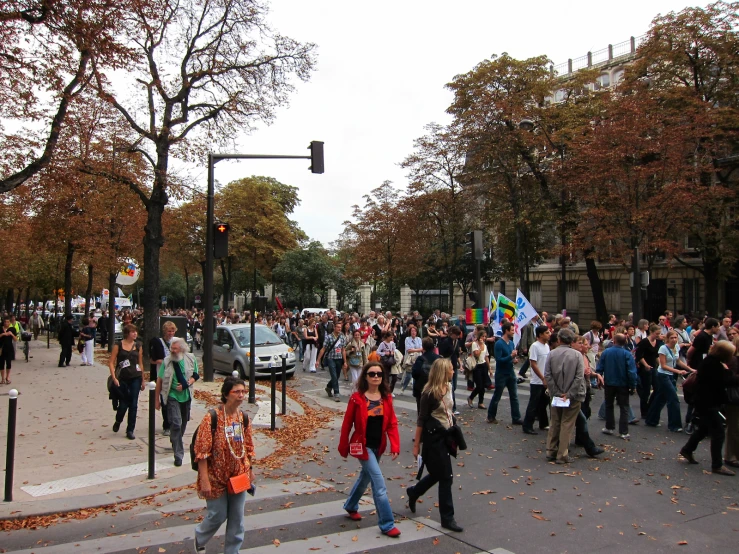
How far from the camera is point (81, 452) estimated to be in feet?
28.2

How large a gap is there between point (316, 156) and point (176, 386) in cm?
823

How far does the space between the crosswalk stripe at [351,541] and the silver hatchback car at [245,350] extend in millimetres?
11707

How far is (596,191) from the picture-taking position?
28.2 metres

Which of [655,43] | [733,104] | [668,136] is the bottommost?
[668,136]

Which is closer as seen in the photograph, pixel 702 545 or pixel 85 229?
pixel 702 545

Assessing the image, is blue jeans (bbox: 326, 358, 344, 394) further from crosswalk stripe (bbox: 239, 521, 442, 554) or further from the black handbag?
crosswalk stripe (bbox: 239, 521, 442, 554)

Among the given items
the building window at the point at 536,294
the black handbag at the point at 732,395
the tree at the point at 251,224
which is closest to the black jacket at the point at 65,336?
the black handbag at the point at 732,395

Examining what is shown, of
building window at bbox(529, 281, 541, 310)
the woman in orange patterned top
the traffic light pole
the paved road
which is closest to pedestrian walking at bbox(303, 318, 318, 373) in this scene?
the traffic light pole

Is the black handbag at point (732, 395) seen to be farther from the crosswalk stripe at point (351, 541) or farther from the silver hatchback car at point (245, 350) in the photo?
the silver hatchback car at point (245, 350)

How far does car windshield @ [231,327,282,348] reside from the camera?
1772cm

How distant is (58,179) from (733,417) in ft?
43.4

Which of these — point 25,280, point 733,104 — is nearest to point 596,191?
point 733,104

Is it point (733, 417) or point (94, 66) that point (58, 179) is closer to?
point (94, 66)

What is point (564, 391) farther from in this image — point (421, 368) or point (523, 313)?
point (523, 313)
